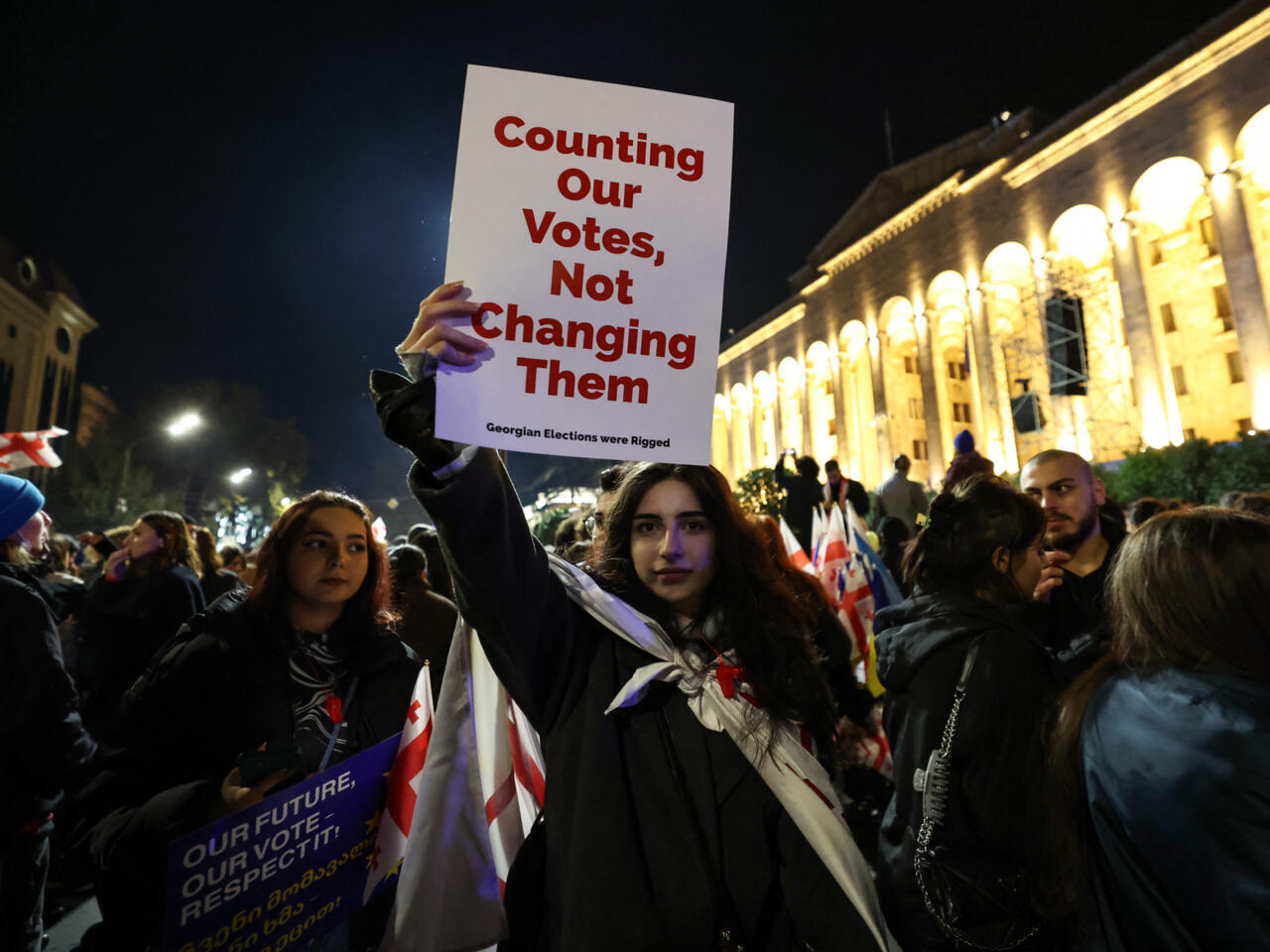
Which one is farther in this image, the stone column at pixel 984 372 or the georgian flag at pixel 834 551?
the stone column at pixel 984 372

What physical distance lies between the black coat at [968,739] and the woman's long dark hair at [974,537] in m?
0.15

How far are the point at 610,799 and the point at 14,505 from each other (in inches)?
127

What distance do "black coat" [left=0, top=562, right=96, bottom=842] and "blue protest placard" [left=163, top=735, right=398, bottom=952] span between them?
5.60ft

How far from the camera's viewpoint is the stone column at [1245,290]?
1930 centimetres

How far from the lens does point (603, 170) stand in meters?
1.63

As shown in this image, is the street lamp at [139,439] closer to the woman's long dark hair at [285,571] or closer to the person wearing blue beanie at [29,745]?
the person wearing blue beanie at [29,745]

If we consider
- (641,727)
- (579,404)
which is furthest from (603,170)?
(641,727)

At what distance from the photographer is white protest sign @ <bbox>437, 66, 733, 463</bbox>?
152cm

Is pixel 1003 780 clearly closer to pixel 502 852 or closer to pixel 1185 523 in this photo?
pixel 1185 523

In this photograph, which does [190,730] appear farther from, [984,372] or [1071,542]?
[984,372]

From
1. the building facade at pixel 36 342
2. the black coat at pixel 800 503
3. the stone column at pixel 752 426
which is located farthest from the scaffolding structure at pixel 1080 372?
the building facade at pixel 36 342

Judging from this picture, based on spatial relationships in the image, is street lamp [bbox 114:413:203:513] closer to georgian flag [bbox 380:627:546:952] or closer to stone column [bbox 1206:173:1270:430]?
georgian flag [bbox 380:627:546:952]

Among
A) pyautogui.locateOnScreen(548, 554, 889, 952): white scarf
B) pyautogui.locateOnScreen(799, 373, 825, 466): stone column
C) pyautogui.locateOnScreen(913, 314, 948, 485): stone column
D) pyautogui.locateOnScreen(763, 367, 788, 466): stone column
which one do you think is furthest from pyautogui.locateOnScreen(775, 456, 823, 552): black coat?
pyautogui.locateOnScreen(763, 367, 788, 466): stone column

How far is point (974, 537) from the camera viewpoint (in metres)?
2.49
